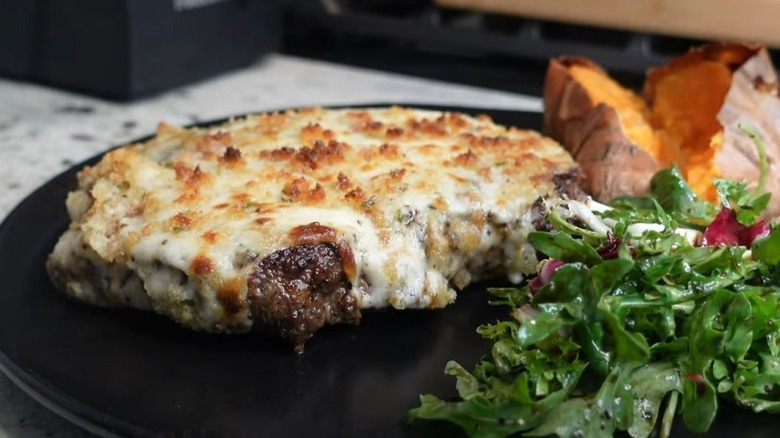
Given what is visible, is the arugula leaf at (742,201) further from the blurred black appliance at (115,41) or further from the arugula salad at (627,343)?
the blurred black appliance at (115,41)

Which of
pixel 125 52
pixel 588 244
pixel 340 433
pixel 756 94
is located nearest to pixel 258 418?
pixel 340 433

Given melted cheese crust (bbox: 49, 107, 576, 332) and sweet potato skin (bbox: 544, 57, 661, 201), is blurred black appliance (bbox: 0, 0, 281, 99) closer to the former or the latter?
melted cheese crust (bbox: 49, 107, 576, 332)

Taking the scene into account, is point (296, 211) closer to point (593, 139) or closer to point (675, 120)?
point (593, 139)

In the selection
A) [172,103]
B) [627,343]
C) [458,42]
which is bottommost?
[172,103]

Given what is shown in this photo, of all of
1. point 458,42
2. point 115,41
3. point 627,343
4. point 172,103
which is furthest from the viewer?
point 458,42

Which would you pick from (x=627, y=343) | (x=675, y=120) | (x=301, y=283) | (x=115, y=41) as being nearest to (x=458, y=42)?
(x=115, y=41)
